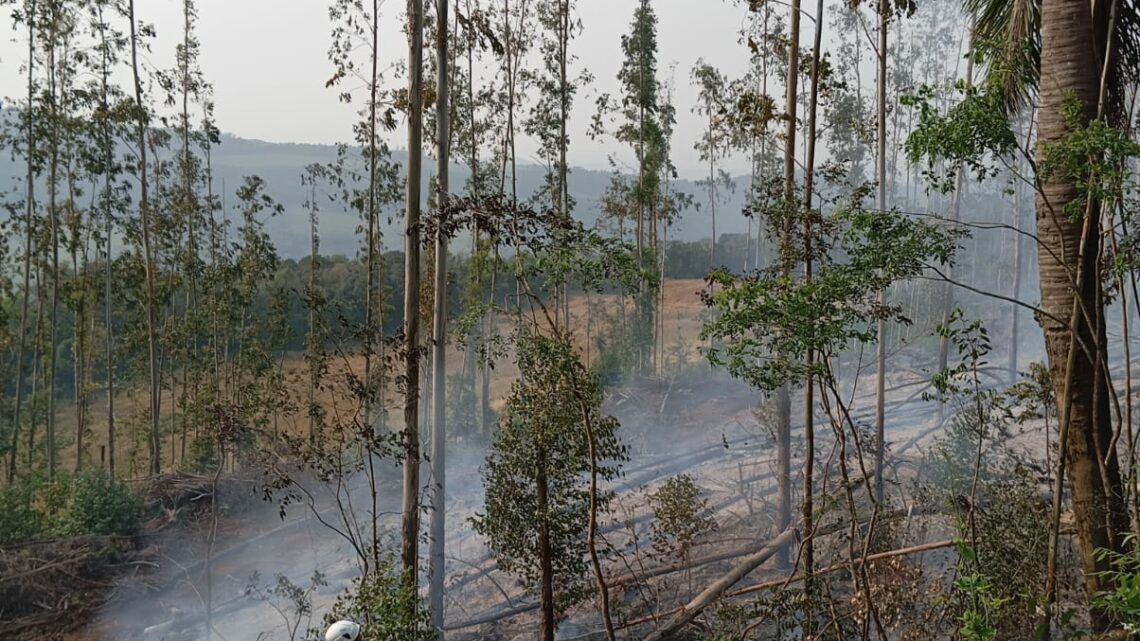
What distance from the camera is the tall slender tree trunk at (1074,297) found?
472 cm

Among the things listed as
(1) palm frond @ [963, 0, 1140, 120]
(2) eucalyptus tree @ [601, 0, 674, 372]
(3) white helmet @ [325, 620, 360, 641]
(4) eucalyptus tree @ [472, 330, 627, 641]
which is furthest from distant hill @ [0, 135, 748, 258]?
(3) white helmet @ [325, 620, 360, 641]

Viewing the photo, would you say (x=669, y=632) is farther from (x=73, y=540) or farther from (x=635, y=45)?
(x=635, y=45)

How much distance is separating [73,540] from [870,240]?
36.6ft

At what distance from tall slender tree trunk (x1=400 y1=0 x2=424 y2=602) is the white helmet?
240 cm

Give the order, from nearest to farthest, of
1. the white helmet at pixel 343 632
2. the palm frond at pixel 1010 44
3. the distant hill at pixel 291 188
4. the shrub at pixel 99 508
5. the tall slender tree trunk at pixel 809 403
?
the white helmet at pixel 343 632 → the palm frond at pixel 1010 44 → the tall slender tree trunk at pixel 809 403 → the shrub at pixel 99 508 → the distant hill at pixel 291 188

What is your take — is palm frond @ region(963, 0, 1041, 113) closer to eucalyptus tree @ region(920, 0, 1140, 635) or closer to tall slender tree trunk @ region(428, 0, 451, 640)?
eucalyptus tree @ region(920, 0, 1140, 635)

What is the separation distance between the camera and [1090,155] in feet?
12.2

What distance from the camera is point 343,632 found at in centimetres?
429

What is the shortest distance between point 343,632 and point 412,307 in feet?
11.4

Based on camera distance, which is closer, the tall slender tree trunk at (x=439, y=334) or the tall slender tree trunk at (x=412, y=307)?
the tall slender tree trunk at (x=412, y=307)

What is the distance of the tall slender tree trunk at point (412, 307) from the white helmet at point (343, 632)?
2.40m

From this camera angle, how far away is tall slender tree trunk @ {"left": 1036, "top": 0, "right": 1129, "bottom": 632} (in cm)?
472

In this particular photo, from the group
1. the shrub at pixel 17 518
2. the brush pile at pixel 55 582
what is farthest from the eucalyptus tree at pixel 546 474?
the shrub at pixel 17 518

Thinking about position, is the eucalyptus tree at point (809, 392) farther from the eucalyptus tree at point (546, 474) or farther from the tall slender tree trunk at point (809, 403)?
the eucalyptus tree at point (546, 474)
